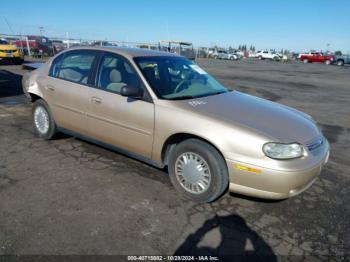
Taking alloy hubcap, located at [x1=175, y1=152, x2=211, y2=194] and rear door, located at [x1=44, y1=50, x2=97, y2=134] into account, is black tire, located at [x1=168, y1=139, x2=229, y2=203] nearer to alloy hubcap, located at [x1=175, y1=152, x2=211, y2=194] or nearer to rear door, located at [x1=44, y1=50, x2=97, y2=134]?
alloy hubcap, located at [x1=175, y1=152, x2=211, y2=194]

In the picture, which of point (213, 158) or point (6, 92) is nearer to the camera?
point (213, 158)

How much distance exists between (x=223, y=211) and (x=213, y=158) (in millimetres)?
604

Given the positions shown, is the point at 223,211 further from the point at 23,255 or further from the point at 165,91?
the point at 23,255

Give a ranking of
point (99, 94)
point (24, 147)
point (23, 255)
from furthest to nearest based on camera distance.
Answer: point (24, 147) < point (99, 94) < point (23, 255)

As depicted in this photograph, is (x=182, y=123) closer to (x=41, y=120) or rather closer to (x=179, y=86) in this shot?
(x=179, y=86)

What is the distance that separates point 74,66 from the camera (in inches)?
185

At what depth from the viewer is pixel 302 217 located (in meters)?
3.36

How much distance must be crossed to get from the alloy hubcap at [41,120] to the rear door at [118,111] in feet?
3.76

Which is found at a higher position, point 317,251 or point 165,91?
point 165,91

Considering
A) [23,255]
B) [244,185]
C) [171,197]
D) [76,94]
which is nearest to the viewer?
[23,255]

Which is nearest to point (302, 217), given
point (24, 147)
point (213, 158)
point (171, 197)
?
point (213, 158)

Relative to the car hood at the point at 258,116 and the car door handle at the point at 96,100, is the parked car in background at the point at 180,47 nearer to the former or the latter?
the car door handle at the point at 96,100

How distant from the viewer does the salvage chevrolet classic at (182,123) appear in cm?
311

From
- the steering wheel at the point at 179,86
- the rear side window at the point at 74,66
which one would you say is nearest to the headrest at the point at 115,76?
the rear side window at the point at 74,66
